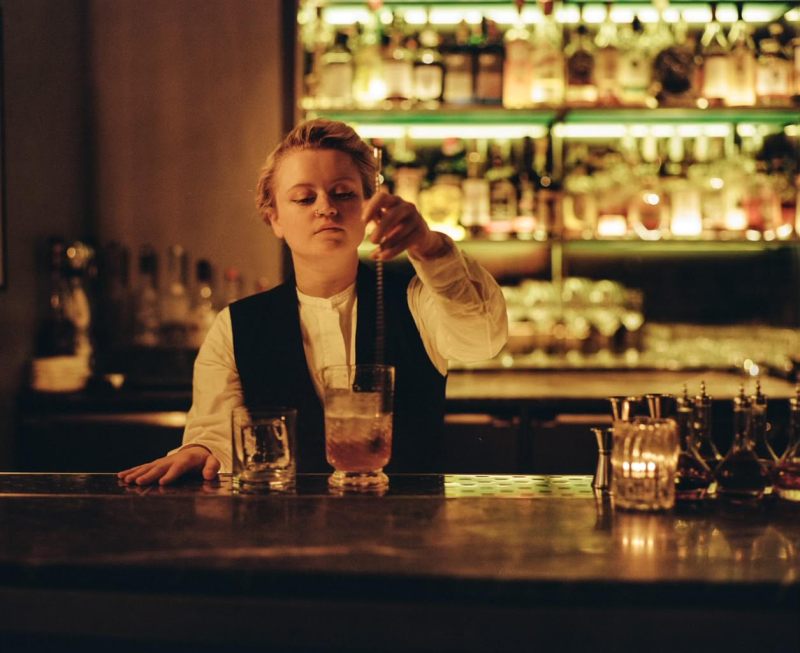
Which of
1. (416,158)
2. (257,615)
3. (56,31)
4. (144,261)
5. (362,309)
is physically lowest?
(257,615)

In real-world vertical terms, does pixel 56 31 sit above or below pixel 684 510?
above

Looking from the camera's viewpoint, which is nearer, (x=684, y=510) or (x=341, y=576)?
(x=341, y=576)

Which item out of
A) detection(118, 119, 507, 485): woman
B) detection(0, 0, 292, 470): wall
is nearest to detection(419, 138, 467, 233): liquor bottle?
detection(0, 0, 292, 470): wall

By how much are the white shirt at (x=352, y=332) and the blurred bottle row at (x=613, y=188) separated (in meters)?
1.48

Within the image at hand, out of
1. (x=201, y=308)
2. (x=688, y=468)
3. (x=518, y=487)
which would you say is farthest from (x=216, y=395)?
(x=201, y=308)

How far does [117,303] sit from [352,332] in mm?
1779

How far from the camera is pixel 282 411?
1.11m

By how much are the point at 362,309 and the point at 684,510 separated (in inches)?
29.7

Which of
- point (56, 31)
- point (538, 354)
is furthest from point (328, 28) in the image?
point (538, 354)

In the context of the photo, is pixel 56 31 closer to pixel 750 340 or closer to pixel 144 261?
pixel 144 261

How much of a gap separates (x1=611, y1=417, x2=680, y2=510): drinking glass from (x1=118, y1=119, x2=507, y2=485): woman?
15.4 inches

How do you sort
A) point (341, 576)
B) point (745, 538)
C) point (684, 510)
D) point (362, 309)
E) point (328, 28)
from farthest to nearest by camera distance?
point (328, 28) < point (362, 309) < point (684, 510) < point (745, 538) < point (341, 576)

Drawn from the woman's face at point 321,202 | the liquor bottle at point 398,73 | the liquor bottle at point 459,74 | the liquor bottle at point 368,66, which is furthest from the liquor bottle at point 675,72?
the woman's face at point 321,202

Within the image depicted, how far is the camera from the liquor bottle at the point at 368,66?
10.1ft
